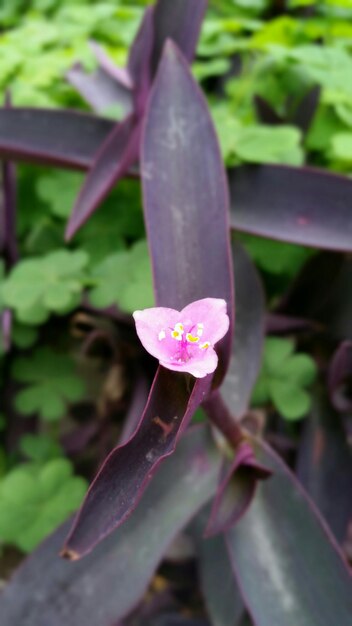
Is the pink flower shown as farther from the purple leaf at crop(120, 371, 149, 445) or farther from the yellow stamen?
the purple leaf at crop(120, 371, 149, 445)

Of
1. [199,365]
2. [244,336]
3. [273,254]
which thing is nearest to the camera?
[199,365]

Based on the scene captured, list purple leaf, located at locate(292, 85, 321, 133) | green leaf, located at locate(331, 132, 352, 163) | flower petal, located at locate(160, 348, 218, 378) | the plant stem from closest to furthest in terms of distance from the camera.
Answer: flower petal, located at locate(160, 348, 218, 378) → the plant stem → green leaf, located at locate(331, 132, 352, 163) → purple leaf, located at locate(292, 85, 321, 133)

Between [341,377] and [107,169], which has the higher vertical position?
[107,169]

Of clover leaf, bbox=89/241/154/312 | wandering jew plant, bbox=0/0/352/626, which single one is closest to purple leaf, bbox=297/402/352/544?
wandering jew plant, bbox=0/0/352/626

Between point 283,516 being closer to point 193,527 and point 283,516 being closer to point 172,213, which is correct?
point 193,527

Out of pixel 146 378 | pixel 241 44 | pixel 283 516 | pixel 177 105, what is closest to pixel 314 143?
pixel 241 44

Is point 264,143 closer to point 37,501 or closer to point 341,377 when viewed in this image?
point 341,377

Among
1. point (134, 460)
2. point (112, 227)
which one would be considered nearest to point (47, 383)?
point (112, 227)
